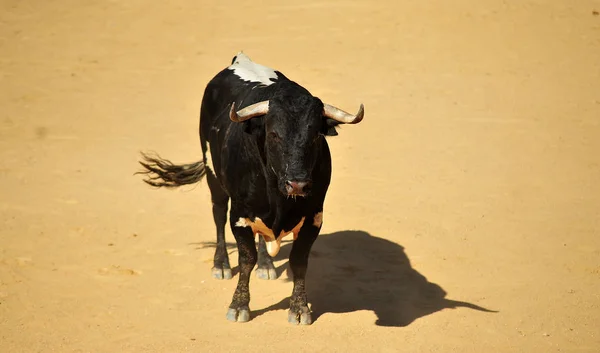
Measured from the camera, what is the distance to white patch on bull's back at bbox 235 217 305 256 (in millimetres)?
7316

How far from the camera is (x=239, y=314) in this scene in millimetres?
7406

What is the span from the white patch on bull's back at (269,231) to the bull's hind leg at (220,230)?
48.8 inches

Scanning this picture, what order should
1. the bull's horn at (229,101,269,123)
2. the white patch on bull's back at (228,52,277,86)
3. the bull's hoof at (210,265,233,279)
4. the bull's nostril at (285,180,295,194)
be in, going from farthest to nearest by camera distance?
the bull's hoof at (210,265,233,279), the white patch on bull's back at (228,52,277,86), the bull's horn at (229,101,269,123), the bull's nostril at (285,180,295,194)

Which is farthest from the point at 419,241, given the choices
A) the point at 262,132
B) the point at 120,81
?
the point at 120,81

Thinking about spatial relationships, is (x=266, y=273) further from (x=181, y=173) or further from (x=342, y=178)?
(x=342, y=178)

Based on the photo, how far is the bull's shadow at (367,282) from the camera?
25.3ft

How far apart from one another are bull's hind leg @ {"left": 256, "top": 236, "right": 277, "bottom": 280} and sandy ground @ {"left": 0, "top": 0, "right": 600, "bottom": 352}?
14 centimetres

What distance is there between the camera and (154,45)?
663 inches

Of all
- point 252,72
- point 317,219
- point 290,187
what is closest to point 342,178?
point 252,72

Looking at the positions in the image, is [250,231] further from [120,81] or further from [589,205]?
[120,81]

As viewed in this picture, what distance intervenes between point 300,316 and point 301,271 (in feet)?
1.30

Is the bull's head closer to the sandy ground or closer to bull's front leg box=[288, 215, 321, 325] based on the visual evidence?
bull's front leg box=[288, 215, 321, 325]

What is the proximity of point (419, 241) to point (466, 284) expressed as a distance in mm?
1223

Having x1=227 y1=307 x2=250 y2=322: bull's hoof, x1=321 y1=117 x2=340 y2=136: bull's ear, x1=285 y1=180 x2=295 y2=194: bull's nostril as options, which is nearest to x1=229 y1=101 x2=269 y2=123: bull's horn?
x1=321 y1=117 x2=340 y2=136: bull's ear
